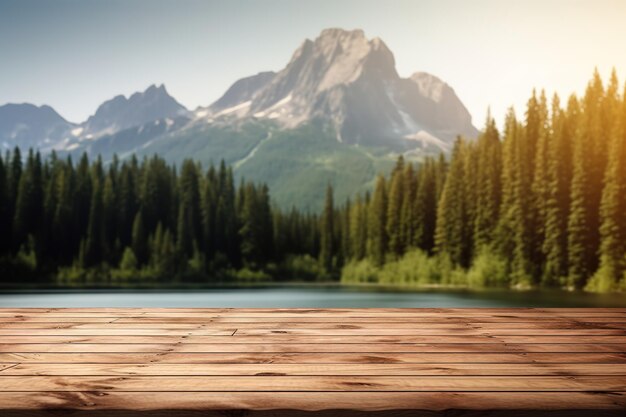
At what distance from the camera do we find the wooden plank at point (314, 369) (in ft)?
13.9

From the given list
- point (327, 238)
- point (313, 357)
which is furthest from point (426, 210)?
point (313, 357)

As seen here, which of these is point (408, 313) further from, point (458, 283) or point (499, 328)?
point (458, 283)

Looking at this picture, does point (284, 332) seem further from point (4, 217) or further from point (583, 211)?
point (4, 217)

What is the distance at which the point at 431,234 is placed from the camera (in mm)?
91375

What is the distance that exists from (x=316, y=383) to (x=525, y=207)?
235ft

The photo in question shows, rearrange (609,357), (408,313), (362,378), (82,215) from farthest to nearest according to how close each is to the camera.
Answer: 1. (82,215)
2. (408,313)
3. (609,357)
4. (362,378)

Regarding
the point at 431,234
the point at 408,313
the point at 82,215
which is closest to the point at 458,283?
the point at 431,234

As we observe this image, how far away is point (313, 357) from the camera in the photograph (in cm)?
475

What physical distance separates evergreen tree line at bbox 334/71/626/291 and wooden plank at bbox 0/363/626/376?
196ft

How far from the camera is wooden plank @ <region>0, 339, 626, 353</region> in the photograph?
504cm

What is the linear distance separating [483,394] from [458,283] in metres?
78.4

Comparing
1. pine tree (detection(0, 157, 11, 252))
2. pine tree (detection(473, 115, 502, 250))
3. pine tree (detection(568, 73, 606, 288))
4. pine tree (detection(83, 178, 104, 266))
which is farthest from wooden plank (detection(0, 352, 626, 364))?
pine tree (detection(0, 157, 11, 252))

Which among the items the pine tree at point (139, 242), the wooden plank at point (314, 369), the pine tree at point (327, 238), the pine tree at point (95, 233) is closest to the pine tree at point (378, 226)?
the pine tree at point (327, 238)

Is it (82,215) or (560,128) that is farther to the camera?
(82,215)
